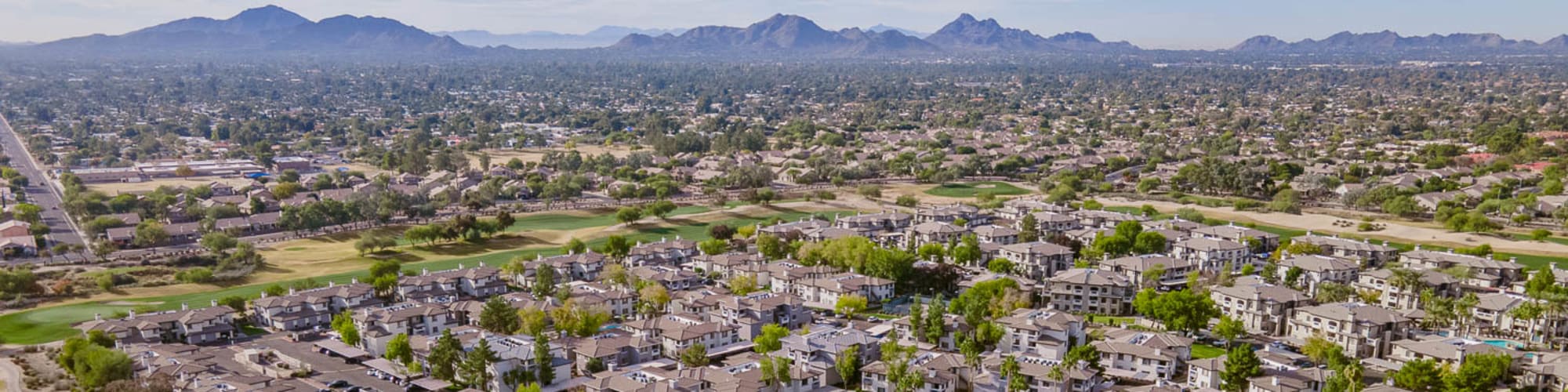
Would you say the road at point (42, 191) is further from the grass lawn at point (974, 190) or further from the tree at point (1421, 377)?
the tree at point (1421, 377)

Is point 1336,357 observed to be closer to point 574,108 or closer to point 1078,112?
point 1078,112

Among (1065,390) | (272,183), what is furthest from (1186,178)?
(272,183)

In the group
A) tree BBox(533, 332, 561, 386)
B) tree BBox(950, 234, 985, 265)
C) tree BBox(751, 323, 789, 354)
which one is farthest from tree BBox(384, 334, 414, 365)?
tree BBox(950, 234, 985, 265)

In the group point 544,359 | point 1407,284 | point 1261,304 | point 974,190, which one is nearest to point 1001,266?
point 1261,304

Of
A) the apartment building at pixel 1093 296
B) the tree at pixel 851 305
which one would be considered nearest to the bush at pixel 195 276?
the tree at pixel 851 305

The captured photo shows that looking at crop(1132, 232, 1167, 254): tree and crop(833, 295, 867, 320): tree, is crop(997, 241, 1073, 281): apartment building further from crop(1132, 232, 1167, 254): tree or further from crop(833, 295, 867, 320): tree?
crop(833, 295, 867, 320): tree
